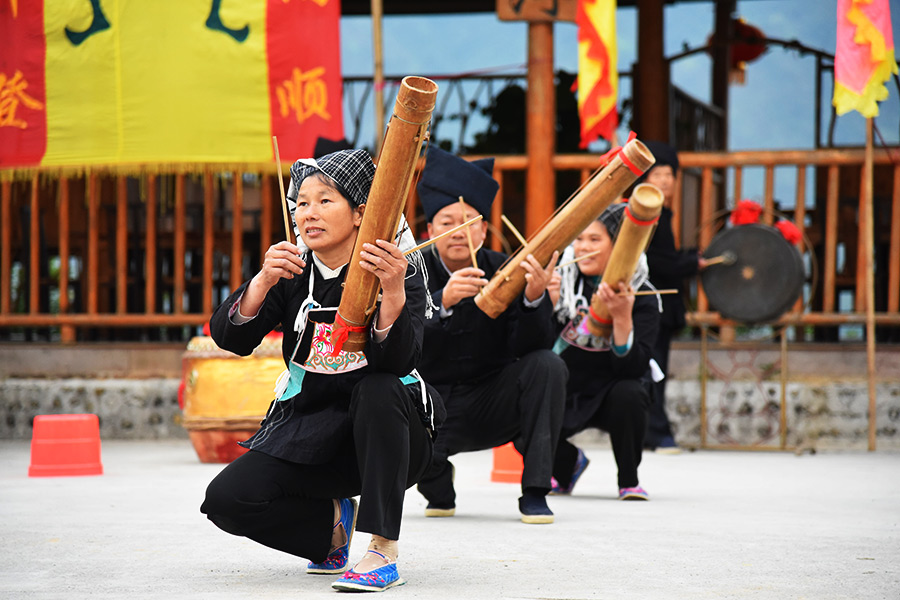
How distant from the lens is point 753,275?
6.32m

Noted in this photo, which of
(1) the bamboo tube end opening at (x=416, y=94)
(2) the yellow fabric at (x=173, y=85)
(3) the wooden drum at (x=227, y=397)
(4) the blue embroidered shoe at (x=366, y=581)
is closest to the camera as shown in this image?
(1) the bamboo tube end opening at (x=416, y=94)

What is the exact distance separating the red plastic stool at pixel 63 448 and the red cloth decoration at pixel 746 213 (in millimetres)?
3569

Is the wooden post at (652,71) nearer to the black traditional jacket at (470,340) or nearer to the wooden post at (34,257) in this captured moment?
the wooden post at (34,257)

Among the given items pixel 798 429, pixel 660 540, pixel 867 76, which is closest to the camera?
pixel 660 540

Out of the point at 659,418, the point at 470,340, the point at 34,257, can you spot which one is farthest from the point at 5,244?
the point at 470,340

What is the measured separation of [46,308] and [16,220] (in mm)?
615

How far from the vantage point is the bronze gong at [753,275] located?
6.25 metres

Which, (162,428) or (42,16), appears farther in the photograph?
(162,428)

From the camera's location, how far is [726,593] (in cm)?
257

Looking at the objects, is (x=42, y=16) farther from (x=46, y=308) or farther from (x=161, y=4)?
(x=46, y=308)

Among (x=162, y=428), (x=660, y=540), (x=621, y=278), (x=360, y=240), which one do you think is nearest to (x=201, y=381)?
(x=162, y=428)

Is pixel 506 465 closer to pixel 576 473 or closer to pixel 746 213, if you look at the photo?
pixel 576 473

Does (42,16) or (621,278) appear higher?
(42,16)

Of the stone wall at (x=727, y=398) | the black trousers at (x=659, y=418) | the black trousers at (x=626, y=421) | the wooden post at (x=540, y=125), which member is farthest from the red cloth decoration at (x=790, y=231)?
the black trousers at (x=626, y=421)
